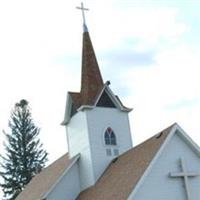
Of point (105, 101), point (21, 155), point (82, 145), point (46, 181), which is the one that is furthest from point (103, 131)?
point (21, 155)

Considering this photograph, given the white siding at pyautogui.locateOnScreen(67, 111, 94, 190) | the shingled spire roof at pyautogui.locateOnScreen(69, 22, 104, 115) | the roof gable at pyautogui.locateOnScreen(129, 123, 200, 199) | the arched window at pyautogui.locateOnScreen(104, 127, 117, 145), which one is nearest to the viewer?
the roof gable at pyautogui.locateOnScreen(129, 123, 200, 199)

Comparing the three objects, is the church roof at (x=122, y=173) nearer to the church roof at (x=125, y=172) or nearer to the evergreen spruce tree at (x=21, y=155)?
the church roof at (x=125, y=172)

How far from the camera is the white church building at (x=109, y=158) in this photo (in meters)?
21.8

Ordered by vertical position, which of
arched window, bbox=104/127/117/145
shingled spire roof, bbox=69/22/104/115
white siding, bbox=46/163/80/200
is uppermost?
shingled spire roof, bbox=69/22/104/115

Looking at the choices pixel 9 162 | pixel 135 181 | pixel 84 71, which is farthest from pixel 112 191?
pixel 9 162

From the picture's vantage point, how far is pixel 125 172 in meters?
22.9

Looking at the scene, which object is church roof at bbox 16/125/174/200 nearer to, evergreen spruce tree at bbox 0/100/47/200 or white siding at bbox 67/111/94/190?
white siding at bbox 67/111/94/190

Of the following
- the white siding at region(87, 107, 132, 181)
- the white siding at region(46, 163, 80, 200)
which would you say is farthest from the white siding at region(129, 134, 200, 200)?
the white siding at region(46, 163, 80, 200)

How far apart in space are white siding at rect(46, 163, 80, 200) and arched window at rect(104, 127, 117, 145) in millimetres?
2181

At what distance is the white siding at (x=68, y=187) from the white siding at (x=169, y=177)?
256 inches

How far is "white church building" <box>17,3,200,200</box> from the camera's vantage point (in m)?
21.8

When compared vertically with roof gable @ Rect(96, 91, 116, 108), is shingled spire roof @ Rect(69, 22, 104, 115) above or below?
above

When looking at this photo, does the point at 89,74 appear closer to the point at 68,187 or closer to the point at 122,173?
the point at 68,187

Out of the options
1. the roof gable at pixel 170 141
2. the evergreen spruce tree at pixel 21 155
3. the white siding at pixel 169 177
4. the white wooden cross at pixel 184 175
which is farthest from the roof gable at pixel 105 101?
the evergreen spruce tree at pixel 21 155
